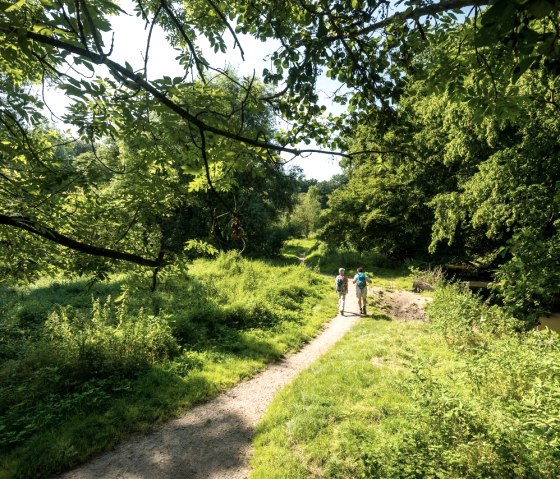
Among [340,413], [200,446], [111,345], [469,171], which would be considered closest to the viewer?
[200,446]

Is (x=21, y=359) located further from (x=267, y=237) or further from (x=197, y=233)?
(x=267, y=237)

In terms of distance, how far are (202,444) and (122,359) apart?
3.26 m

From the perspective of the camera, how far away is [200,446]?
5465 millimetres

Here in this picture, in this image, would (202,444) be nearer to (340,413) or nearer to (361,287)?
(340,413)

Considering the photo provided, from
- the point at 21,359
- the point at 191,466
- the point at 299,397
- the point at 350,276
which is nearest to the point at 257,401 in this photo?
the point at 299,397

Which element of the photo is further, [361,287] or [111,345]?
[361,287]

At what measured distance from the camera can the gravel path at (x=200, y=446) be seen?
193 inches

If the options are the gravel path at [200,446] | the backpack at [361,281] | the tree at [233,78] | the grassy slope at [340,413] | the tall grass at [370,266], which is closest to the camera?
the tree at [233,78]

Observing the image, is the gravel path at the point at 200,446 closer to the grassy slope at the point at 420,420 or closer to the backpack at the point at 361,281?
the grassy slope at the point at 420,420

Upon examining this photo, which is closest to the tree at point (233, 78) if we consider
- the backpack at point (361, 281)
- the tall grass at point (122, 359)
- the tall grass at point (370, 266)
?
the tall grass at point (122, 359)

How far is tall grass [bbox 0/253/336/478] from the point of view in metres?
5.49

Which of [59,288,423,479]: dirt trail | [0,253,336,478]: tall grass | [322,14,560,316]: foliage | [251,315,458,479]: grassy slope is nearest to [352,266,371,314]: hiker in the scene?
[0,253,336,478]: tall grass

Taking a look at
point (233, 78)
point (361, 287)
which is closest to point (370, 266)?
point (361, 287)

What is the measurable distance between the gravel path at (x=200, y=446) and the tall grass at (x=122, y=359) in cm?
30
